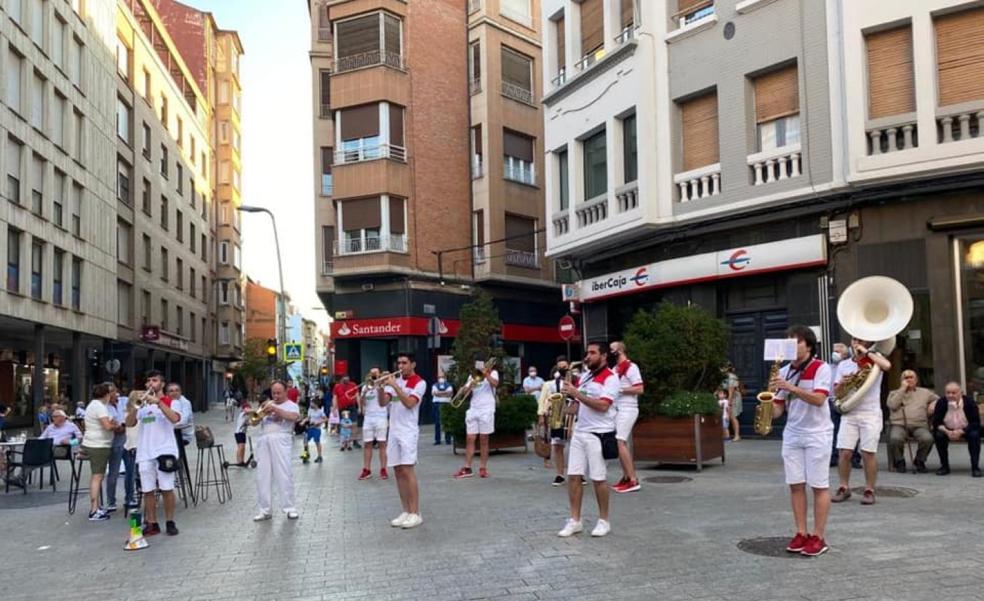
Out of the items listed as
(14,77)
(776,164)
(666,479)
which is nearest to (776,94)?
(776,164)

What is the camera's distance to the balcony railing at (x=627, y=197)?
2042 centimetres

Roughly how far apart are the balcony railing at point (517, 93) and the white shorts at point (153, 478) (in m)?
27.2

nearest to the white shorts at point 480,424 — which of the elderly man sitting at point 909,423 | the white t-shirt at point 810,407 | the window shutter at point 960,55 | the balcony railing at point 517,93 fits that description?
the elderly man sitting at point 909,423

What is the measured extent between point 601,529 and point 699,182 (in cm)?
1275

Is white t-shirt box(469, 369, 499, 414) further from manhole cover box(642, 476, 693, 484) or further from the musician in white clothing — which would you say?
the musician in white clothing

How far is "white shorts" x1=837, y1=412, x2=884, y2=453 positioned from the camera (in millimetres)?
9547

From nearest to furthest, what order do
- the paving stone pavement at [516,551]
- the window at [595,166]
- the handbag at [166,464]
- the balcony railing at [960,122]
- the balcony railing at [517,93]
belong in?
1. the paving stone pavement at [516,551]
2. the handbag at [166,464]
3. the balcony railing at [960,122]
4. the window at [595,166]
5. the balcony railing at [517,93]

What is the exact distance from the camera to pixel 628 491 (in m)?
11.0

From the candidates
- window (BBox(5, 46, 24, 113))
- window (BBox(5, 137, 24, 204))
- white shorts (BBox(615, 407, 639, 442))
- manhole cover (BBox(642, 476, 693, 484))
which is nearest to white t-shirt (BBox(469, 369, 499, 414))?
A: manhole cover (BBox(642, 476, 693, 484))

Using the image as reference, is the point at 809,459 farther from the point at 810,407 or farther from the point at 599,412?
the point at 599,412

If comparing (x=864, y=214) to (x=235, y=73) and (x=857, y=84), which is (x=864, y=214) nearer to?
(x=857, y=84)

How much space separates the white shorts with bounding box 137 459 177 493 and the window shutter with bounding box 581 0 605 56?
1658 centimetres

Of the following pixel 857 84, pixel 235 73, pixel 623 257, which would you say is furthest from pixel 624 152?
pixel 235 73

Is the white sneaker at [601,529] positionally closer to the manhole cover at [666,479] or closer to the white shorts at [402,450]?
the white shorts at [402,450]
